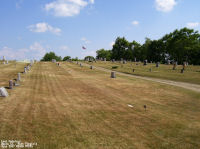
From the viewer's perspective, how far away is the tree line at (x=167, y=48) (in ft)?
258

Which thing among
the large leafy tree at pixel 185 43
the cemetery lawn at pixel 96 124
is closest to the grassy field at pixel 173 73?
the cemetery lawn at pixel 96 124

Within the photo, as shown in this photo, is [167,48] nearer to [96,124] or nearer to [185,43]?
[185,43]

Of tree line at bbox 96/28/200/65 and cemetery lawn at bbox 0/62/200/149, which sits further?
tree line at bbox 96/28/200/65

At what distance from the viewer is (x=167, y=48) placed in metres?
92.8

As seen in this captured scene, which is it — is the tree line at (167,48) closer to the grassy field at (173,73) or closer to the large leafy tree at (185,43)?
the large leafy tree at (185,43)

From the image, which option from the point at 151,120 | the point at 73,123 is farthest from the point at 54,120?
the point at 151,120

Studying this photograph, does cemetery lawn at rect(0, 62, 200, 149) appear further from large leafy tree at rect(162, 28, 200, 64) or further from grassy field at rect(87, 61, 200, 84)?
large leafy tree at rect(162, 28, 200, 64)

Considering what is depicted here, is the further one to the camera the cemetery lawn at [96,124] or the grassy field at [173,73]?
the grassy field at [173,73]

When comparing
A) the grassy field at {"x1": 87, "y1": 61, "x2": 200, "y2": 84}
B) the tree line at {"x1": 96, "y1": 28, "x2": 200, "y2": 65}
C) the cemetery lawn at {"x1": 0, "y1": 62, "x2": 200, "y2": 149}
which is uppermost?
the tree line at {"x1": 96, "y1": 28, "x2": 200, "y2": 65}

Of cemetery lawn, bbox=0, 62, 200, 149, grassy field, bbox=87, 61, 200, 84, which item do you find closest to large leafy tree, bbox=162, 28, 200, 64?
grassy field, bbox=87, 61, 200, 84

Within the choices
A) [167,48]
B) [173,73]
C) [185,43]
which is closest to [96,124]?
[173,73]

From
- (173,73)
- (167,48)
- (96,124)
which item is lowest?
(96,124)

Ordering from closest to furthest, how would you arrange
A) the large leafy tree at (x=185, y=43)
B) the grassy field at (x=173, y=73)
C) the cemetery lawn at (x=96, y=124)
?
the cemetery lawn at (x=96, y=124) < the grassy field at (x=173, y=73) < the large leafy tree at (x=185, y=43)

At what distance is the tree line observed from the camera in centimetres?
7869
